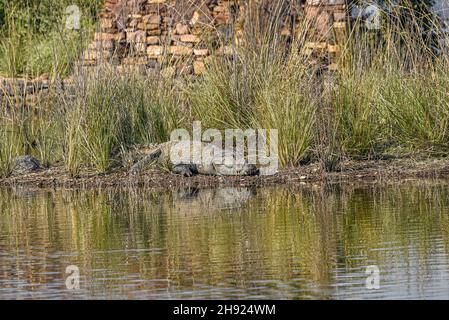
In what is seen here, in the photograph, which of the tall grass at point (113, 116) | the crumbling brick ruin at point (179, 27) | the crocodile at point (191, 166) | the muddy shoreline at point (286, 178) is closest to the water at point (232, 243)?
the muddy shoreline at point (286, 178)

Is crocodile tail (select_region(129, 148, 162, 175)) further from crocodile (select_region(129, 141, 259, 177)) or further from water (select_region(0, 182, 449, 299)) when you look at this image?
water (select_region(0, 182, 449, 299))

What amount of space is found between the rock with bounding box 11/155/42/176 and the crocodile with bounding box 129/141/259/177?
173cm

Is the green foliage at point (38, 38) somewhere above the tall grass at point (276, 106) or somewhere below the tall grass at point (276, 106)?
above

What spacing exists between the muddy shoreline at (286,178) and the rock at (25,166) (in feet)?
1.71

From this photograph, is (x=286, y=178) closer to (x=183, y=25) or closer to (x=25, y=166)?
(x=25, y=166)

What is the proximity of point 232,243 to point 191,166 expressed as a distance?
5312mm

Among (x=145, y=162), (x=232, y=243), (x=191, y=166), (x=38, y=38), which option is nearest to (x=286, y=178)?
(x=191, y=166)

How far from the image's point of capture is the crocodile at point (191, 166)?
48.4 ft

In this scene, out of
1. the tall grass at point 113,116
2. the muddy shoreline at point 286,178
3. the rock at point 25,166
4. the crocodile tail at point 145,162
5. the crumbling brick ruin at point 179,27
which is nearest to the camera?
the muddy shoreline at point 286,178

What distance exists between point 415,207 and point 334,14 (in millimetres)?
9239

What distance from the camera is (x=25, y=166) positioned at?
1634cm

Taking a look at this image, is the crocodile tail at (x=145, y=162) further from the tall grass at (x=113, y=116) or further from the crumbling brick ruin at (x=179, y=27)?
the crumbling brick ruin at (x=179, y=27)

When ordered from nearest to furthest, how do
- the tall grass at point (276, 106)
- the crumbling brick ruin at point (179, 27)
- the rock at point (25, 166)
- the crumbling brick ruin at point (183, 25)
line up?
1. the tall grass at point (276, 106)
2. the rock at point (25, 166)
3. the crumbling brick ruin at point (179, 27)
4. the crumbling brick ruin at point (183, 25)

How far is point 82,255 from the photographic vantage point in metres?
9.80
